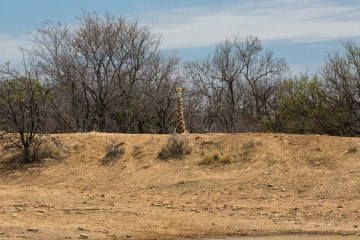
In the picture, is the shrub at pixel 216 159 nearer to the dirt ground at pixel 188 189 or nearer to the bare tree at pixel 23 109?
the dirt ground at pixel 188 189

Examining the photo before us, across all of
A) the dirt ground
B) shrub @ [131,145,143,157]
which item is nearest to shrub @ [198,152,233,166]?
the dirt ground

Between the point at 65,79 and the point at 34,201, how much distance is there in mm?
23539

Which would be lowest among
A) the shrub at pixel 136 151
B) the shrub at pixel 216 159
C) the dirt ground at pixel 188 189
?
the dirt ground at pixel 188 189

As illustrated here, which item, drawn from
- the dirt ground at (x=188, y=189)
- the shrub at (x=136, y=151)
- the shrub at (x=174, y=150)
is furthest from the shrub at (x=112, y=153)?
the shrub at (x=174, y=150)

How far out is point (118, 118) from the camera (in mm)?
36500

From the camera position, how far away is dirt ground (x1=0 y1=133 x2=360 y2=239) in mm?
10438

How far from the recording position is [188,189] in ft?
47.2

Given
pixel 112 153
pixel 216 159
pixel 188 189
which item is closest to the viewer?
pixel 188 189

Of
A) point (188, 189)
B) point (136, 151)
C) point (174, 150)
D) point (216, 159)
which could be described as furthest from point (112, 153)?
point (188, 189)

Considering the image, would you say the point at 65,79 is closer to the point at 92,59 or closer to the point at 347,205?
the point at 92,59

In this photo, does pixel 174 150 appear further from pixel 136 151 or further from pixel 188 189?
pixel 188 189

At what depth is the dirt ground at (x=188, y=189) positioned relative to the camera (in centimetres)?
1044

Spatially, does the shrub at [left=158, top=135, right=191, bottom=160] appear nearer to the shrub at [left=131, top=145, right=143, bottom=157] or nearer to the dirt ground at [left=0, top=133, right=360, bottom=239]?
the dirt ground at [left=0, top=133, right=360, bottom=239]

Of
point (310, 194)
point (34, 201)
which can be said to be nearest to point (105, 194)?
point (34, 201)
